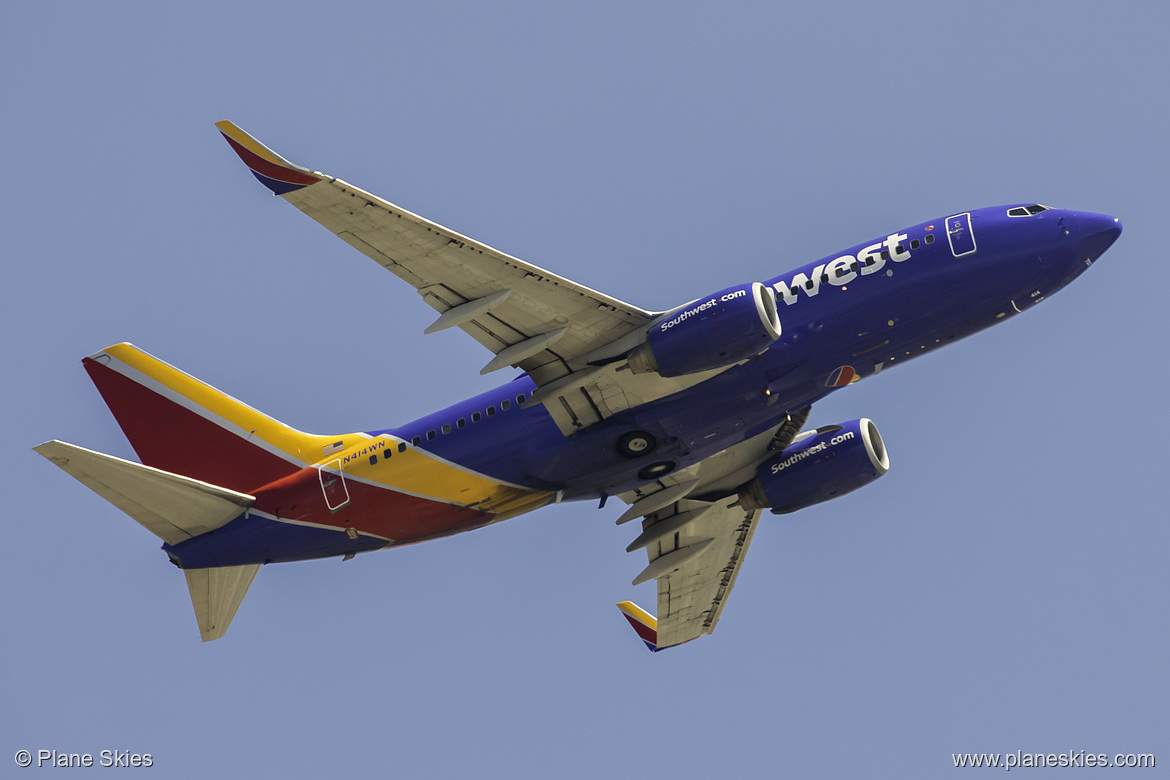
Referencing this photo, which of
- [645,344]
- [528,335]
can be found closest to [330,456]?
[528,335]

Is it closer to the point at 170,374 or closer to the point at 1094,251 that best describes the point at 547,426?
the point at 170,374

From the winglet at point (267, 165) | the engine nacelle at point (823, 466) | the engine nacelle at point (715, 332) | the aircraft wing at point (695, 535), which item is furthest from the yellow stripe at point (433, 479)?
the winglet at point (267, 165)

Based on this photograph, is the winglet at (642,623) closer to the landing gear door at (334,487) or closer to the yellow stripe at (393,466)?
the yellow stripe at (393,466)

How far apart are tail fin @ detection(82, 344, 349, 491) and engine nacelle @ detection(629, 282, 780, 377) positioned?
11.4 metres

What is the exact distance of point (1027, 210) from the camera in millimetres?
34719

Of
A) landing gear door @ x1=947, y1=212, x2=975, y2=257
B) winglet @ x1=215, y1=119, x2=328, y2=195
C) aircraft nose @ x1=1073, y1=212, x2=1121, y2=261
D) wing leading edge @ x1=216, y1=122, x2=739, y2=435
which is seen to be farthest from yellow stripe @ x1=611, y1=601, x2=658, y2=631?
winglet @ x1=215, y1=119, x2=328, y2=195

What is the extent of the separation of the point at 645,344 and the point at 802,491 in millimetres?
10184

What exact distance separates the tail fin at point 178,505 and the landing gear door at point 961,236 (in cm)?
2160

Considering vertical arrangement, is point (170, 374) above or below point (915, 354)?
above

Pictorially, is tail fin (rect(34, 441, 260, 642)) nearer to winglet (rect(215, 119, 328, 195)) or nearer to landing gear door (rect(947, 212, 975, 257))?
winglet (rect(215, 119, 328, 195))

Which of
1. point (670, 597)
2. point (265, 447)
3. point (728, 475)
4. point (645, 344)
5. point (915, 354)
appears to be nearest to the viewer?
point (645, 344)

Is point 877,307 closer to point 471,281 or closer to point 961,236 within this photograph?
point 961,236

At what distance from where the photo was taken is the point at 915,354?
117 ft

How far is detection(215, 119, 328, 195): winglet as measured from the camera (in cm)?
2823
